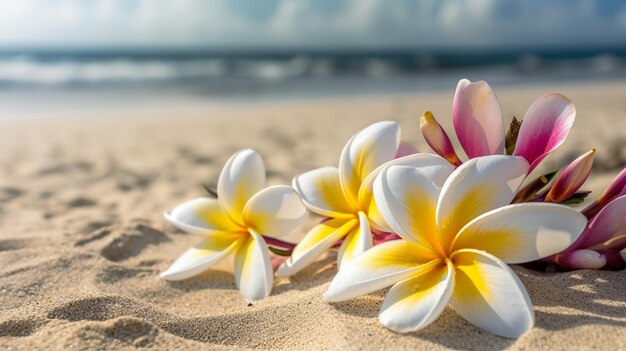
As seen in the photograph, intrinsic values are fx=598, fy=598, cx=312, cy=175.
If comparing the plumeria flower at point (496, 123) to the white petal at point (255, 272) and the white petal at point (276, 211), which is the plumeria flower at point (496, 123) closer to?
the white petal at point (276, 211)

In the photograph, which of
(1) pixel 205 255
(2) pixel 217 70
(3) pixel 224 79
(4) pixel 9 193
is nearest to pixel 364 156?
(1) pixel 205 255

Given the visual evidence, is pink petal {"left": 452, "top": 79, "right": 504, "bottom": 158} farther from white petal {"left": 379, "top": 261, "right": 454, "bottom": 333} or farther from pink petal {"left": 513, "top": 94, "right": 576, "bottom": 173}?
white petal {"left": 379, "top": 261, "right": 454, "bottom": 333}

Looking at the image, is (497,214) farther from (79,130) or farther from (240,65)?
(240,65)

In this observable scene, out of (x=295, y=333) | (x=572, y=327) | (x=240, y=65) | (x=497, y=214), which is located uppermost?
(x=497, y=214)

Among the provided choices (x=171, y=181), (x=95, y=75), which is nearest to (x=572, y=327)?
(x=171, y=181)

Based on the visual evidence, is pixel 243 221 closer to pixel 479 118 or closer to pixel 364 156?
pixel 364 156

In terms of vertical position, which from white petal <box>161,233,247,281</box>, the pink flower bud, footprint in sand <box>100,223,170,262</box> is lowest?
footprint in sand <box>100,223,170,262</box>

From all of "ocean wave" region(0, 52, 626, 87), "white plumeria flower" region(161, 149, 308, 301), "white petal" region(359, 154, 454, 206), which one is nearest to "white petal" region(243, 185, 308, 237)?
"white plumeria flower" region(161, 149, 308, 301)
